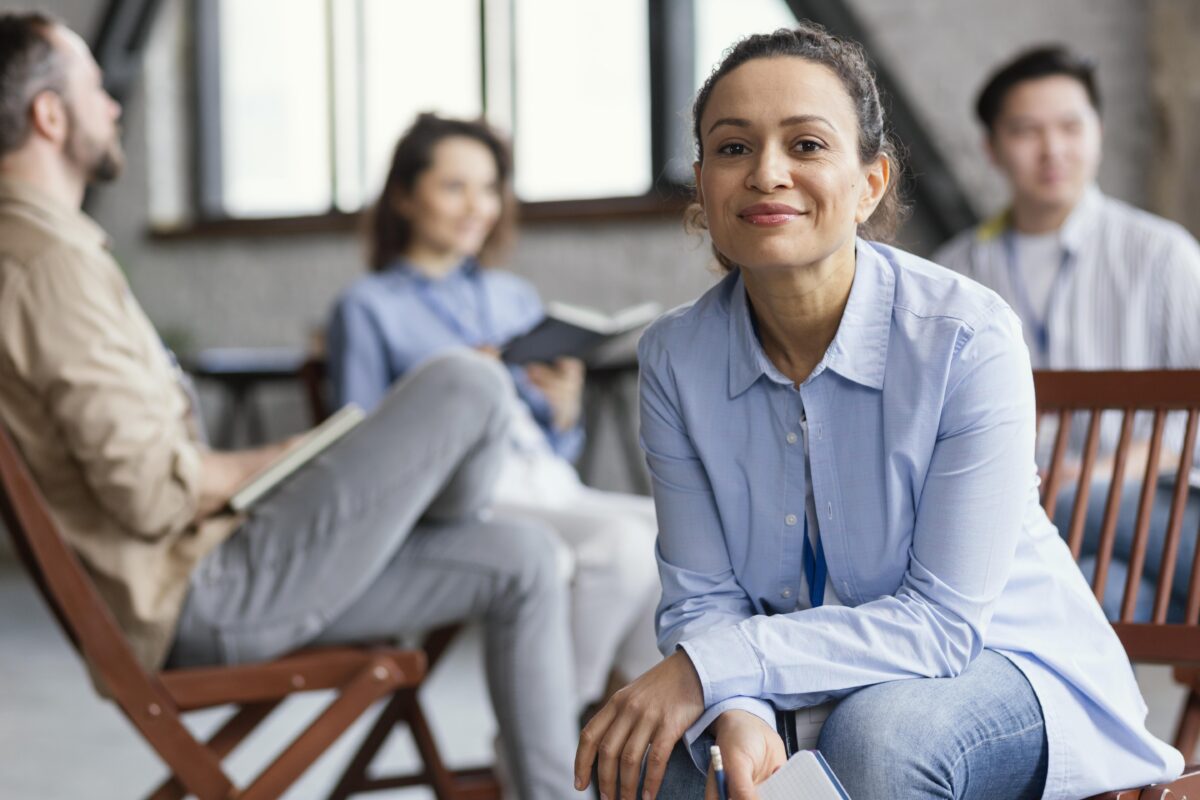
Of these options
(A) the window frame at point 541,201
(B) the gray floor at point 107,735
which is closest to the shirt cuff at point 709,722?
(B) the gray floor at point 107,735

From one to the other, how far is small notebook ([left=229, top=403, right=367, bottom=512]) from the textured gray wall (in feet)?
6.17

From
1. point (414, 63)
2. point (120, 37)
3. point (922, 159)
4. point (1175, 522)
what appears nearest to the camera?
point (1175, 522)

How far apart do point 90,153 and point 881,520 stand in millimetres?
1466

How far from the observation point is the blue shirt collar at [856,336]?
48.4 inches

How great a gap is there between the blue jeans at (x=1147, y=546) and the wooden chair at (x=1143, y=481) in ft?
0.76

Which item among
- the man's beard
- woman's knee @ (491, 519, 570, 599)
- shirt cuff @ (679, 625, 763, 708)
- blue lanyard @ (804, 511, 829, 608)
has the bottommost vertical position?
woman's knee @ (491, 519, 570, 599)

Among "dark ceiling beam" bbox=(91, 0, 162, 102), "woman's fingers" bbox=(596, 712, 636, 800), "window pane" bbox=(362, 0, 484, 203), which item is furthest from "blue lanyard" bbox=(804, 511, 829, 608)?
"dark ceiling beam" bbox=(91, 0, 162, 102)

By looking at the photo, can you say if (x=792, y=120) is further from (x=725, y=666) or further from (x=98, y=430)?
(x=98, y=430)

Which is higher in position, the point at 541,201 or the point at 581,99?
the point at 581,99

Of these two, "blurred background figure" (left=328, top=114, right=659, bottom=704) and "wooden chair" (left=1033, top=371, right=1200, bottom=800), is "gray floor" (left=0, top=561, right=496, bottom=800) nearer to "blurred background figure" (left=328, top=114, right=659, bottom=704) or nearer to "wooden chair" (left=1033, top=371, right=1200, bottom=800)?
"blurred background figure" (left=328, top=114, right=659, bottom=704)

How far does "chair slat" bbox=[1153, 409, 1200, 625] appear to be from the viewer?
1.47 metres

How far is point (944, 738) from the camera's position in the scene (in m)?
1.09

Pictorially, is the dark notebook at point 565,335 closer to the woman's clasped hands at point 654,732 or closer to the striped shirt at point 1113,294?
the striped shirt at point 1113,294

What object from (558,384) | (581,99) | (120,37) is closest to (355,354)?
(558,384)
